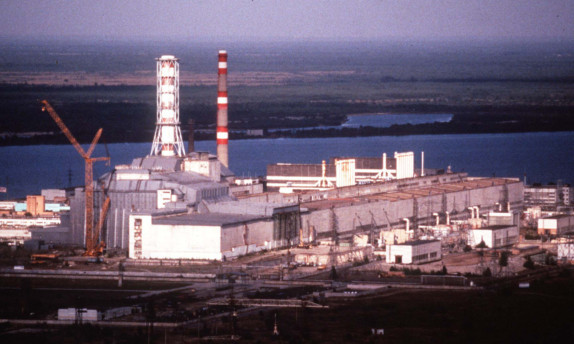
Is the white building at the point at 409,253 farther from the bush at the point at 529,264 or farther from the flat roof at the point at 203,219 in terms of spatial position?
the flat roof at the point at 203,219

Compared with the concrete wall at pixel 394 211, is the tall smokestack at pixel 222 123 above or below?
above

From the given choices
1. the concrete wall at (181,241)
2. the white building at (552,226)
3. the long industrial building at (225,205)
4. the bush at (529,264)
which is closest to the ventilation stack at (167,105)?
the long industrial building at (225,205)

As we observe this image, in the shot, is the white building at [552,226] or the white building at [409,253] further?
the white building at [552,226]

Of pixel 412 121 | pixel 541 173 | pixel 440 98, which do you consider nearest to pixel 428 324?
pixel 541 173

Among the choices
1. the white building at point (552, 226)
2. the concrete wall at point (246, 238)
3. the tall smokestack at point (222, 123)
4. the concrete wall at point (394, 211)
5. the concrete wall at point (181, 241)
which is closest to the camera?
the concrete wall at point (181, 241)

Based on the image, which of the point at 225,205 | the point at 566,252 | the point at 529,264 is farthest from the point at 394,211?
the point at 529,264
